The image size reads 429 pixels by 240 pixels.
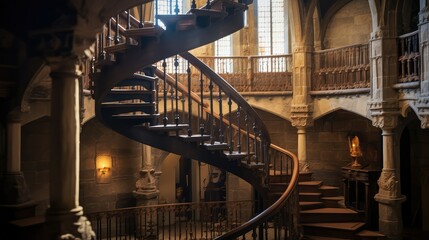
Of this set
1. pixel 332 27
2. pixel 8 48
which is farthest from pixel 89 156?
pixel 332 27

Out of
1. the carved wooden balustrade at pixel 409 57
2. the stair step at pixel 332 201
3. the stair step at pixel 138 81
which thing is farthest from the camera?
the stair step at pixel 332 201

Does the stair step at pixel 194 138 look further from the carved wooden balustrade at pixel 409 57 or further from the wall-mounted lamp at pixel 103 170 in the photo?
the wall-mounted lamp at pixel 103 170

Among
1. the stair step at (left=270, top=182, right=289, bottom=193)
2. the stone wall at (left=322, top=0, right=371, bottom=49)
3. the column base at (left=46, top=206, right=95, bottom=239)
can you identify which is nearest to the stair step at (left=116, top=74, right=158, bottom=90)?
the column base at (left=46, top=206, right=95, bottom=239)

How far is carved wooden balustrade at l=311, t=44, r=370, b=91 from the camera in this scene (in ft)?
30.6

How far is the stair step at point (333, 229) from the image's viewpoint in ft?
26.3

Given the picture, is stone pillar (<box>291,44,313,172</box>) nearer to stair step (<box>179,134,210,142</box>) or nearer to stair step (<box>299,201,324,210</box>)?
stair step (<box>299,201,324,210</box>)

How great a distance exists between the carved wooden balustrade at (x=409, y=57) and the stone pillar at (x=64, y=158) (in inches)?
237

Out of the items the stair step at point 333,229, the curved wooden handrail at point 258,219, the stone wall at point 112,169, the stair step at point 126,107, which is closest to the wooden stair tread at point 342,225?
the stair step at point 333,229

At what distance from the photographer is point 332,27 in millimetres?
11781

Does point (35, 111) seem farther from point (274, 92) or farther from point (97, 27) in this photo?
point (274, 92)

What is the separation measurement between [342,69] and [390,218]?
3298mm

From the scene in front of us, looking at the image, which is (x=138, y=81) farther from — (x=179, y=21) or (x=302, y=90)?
(x=302, y=90)

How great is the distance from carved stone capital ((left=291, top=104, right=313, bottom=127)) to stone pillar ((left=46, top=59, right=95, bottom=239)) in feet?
24.6

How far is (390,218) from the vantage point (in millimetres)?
8344
